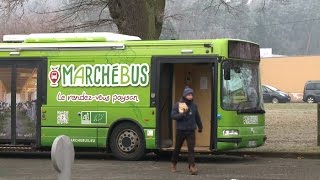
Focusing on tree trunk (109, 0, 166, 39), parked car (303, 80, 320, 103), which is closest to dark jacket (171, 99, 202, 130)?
tree trunk (109, 0, 166, 39)

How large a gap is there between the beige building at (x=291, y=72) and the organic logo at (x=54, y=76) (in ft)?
175

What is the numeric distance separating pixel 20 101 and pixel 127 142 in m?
2.97

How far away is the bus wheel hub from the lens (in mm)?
15567

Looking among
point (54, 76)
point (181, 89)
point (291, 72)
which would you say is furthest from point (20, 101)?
point (291, 72)

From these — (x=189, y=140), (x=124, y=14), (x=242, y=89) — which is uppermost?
(x=124, y=14)

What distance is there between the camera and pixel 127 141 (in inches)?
615

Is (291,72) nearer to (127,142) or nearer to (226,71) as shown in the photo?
(127,142)

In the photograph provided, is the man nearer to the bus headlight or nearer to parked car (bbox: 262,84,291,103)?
the bus headlight

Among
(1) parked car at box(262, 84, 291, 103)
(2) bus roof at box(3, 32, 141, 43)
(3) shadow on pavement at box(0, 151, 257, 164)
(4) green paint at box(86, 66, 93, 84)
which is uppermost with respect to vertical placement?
(2) bus roof at box(3, 32, 141, 43)

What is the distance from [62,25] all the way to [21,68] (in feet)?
40.1

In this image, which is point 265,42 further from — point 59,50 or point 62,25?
point 59,50

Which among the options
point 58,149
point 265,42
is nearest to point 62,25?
point 58,149

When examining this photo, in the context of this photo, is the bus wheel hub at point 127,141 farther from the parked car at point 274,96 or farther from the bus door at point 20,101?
the parked car at point 274,96

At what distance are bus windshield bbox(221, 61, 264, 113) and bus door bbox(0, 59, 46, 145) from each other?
4.66 metres
